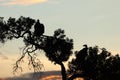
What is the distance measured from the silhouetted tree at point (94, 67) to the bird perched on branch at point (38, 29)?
569 centimetres

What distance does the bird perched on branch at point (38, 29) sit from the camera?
1898 inches

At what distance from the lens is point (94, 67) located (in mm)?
53500

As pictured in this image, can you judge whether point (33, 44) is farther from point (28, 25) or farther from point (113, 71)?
point (113, 71)

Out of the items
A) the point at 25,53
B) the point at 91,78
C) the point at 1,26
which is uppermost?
the point at 1,26

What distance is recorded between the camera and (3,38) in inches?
1997

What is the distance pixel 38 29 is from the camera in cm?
4838

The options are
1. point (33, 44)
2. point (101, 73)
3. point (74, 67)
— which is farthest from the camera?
point (74, 67)

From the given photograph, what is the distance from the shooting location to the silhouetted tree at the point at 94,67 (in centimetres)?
4981

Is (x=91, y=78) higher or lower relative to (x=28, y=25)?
lower

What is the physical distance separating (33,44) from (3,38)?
4539mm

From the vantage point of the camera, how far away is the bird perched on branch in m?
48.2

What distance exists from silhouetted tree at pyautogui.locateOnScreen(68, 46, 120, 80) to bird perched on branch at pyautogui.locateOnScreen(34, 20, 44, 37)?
5.69 meters

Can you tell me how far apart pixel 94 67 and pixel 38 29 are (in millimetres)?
10064

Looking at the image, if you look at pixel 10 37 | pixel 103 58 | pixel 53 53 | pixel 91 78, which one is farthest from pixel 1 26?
pixel 103 58
